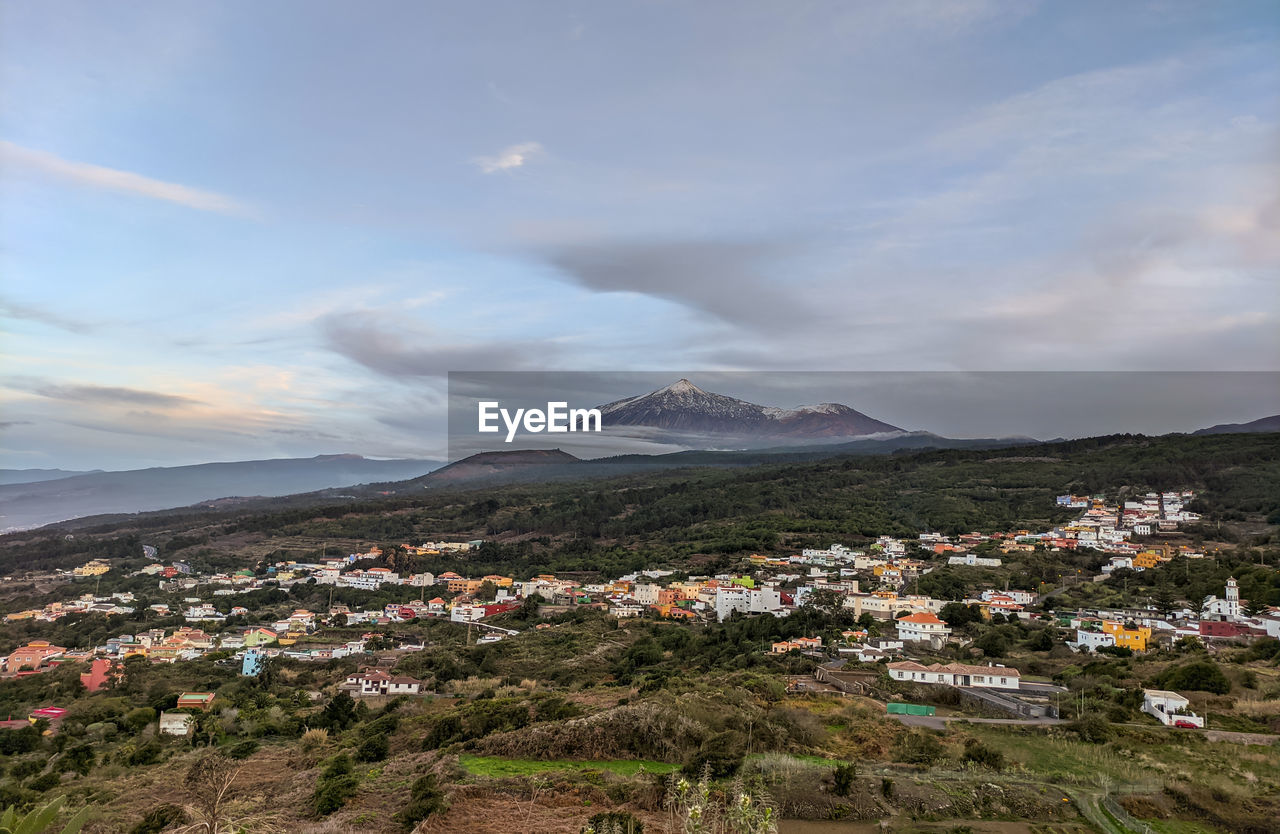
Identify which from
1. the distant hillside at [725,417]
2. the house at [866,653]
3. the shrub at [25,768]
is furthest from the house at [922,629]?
the distant hillside at [725,417]

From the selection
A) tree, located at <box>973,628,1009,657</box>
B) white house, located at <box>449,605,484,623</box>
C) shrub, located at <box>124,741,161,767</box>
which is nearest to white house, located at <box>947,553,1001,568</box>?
tree, located at <box>973,628,1009,657</box>

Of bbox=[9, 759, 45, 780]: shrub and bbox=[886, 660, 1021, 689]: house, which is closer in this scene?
bbox=[9, 759, 45, 780]: shrub

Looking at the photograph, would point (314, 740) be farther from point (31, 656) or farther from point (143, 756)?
point (31, 656)

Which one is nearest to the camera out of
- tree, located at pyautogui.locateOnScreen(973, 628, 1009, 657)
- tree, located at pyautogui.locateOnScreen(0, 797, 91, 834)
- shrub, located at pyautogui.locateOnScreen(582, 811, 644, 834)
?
tree, located at pyautogui.locateOnScreen(0, 797, 91, 834)

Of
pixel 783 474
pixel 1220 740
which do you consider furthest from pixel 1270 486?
pixel 1220 740

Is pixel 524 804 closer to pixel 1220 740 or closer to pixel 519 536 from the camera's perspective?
pixel 1220 740

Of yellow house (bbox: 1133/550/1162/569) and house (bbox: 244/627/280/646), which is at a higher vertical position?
yellow house (bbox: 1133/550/1162/569)

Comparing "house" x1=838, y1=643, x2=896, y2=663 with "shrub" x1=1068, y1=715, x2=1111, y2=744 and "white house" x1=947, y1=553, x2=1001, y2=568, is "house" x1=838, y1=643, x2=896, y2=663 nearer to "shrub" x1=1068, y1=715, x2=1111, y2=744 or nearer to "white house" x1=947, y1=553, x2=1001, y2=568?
"shrub" x1=1068, y1=715, x2=1111, y2=744
